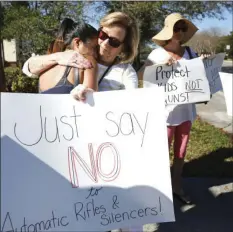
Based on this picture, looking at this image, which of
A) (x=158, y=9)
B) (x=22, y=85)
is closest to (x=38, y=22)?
(x=22, y=85)

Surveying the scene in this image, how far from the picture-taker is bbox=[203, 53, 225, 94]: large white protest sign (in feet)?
9.49

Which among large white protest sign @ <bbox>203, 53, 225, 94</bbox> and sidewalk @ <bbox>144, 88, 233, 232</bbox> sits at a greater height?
large white protest sign @ <bbox>203, 53, 225, 94</bbox>

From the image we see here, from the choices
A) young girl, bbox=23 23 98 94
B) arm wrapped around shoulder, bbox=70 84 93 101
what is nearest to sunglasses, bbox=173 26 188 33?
young girl, bbox=23 23 98 94

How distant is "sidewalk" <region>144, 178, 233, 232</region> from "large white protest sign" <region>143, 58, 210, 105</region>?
0.99 metres

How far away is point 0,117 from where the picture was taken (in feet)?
4.53

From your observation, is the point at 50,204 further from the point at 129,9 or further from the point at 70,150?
the point at 129,9

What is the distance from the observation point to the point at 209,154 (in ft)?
14.5

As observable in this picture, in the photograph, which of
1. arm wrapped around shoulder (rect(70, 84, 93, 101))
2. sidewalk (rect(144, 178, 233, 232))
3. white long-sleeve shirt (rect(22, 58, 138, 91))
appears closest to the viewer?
arm wrapped around shoulder (rect(70, 84, 93, 101))

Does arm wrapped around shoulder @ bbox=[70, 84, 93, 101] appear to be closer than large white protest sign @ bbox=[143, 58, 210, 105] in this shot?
Yes

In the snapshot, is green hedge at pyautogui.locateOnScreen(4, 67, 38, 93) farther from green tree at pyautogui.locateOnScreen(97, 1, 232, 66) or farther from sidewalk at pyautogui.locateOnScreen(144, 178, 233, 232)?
green tree at pyautogui.locateOnScreen(97, 1, 232, 66)

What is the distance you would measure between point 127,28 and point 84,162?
0.83m

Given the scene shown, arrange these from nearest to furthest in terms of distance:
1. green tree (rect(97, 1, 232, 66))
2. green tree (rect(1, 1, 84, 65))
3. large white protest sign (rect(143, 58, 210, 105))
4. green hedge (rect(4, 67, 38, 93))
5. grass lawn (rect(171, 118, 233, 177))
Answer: large white protest sign (rect(143, 58, 210, 105)) → grass lawn (rect(171, 118, 233, 177)) → green hedge (rect(4, 67, 38, 93)) → green tree (rect(1, 1, 84, 65)) → green tree (rect(97, 1, 232, 66))

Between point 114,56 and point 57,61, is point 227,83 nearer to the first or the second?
point 114,56

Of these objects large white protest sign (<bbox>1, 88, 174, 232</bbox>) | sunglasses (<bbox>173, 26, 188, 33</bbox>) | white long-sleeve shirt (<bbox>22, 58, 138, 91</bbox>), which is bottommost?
large white protest sign (<bbox>1, 88, 174, 232</bbox>)
